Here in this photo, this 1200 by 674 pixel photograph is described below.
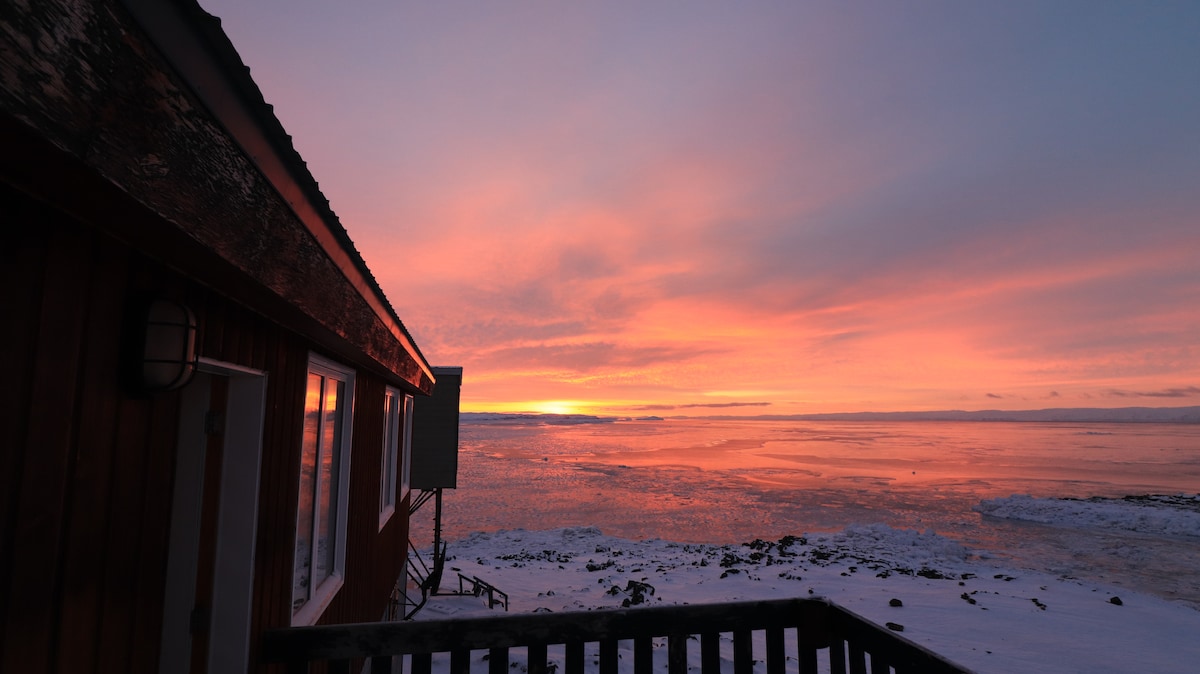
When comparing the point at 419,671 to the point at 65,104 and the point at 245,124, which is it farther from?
the point at 65,104

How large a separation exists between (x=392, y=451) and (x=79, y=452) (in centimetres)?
766

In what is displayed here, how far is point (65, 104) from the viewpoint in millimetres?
986

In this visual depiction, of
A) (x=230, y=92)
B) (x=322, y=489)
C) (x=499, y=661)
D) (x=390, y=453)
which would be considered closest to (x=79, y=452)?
(x=230, y=92)

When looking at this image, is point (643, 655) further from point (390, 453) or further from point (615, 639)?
point (390, 453)

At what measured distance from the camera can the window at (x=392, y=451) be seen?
7971 mm

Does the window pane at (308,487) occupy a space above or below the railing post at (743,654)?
above

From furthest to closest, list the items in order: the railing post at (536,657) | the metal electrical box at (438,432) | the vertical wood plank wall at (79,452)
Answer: the metal electrical box at (438,432)
the railing post at (536,657)
the vertical wood plank wall at (79,452)

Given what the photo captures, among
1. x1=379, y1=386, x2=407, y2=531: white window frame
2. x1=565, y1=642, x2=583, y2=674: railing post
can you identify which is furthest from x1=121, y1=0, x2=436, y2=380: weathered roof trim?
x1=379, y1=386, x2=407, y2=531: white window frame

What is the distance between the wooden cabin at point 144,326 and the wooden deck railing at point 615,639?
0.47m

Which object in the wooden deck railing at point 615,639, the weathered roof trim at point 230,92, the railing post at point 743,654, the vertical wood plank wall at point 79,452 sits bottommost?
the railing post at point 743,654

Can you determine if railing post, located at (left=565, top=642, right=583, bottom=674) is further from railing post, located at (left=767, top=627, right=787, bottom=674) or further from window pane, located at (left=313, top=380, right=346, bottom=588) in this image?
window pane, located at (left=313, top=380, right=346, bottom=588)

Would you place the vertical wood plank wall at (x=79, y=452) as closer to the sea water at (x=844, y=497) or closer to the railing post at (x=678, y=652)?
the railing post at (x=678, y=652)

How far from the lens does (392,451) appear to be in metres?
8.90

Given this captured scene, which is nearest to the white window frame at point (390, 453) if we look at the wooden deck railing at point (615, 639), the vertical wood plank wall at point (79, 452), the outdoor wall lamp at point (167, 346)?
the wooden deck railing at point (615, 639)
